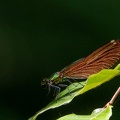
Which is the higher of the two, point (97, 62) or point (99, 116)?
point (97, 62)

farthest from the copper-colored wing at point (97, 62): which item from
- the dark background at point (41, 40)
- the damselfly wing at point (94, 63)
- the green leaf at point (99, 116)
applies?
the dark background at point (41, 40)

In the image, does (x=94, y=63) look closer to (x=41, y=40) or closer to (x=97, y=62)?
(x=97, y=62)

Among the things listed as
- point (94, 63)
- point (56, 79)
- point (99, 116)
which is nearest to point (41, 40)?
point (56, 79)

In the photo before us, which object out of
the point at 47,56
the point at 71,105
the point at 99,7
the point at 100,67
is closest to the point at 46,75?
the point at 47,56

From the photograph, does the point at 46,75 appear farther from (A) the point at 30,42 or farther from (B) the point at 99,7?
(B) the point at 99,7

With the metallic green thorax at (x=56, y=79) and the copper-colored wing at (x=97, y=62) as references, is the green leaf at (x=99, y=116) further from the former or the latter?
the metallic green thorax at (x=56, y=79)

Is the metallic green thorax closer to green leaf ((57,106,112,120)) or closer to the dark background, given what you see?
green leaf ((57,106,112,120))
